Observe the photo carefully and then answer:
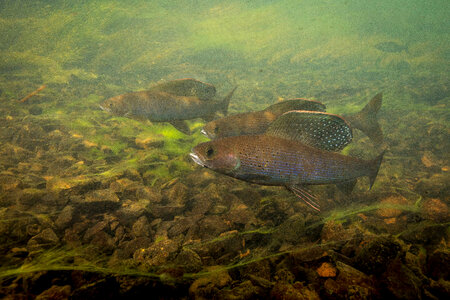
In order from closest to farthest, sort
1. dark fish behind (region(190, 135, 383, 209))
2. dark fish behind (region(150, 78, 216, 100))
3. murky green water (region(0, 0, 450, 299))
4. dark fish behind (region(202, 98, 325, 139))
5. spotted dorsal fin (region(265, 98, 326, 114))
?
murky green water (region(0, 0, 450, 299))
dark fish behind (region(190, 135, 383, 209))
spotted dorsal fin (region(265, 98, 326, 114))
dark fish behind (region(202, 98, 325, 139))
dark fish behind (region(150, 78, 216, 100))

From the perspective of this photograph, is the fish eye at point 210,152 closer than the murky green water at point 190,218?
No

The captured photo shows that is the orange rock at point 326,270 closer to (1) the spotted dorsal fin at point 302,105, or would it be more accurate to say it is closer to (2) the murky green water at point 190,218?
(2) the murky green water at point 190,218

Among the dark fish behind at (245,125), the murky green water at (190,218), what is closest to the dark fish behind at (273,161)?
the murky green water at (190,218)

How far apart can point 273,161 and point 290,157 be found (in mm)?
225

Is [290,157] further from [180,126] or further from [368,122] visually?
[368,122]

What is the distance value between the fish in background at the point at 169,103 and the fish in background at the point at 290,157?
236 cm

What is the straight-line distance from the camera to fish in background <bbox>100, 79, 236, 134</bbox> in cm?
451

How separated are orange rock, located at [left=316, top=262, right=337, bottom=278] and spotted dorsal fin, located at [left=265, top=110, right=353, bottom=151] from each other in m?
1.55

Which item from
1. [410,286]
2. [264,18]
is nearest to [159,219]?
[410,286]

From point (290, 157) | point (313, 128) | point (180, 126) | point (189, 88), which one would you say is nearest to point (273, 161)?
point (290, 157)

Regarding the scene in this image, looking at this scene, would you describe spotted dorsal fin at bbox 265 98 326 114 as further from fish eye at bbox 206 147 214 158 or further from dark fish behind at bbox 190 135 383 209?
fish eye at bbox 206 147 214 158

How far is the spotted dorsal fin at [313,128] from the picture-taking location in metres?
2.58

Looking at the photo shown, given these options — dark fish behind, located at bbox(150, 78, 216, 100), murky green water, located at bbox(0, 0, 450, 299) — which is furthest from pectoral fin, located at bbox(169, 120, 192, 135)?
dark fish behind, located at bbox(150, 78, 216, 100)

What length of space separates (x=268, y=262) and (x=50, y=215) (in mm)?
2446
